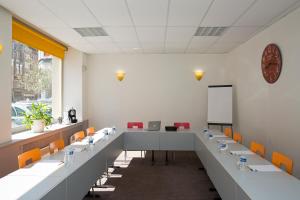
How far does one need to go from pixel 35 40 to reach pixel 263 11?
464cm

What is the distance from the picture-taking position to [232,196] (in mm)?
2600

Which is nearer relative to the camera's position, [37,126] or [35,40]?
[37,126]

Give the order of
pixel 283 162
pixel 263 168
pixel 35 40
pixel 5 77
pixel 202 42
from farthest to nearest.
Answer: pixel 202 42
pixel 35 40
pixel 5 77
pixel 283 162
pixel 263 168

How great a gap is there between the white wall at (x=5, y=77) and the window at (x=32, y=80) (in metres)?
0.85

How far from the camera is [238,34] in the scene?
5359mm

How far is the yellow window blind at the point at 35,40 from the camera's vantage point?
4809mm

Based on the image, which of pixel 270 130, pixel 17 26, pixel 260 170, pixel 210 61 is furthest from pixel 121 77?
pixel 260 170

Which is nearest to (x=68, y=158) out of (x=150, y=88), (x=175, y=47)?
(x=175, y=47)

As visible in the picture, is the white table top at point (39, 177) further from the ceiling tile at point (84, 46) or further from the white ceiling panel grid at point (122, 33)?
the ceiling tile at point (84, 46)

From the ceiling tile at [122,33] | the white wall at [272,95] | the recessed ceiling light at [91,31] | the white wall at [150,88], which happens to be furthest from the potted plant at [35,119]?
the white wall at [272,95]

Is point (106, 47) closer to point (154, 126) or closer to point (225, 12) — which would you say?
point (154, 126)

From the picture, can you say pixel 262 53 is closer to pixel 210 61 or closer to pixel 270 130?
pixel 270 130

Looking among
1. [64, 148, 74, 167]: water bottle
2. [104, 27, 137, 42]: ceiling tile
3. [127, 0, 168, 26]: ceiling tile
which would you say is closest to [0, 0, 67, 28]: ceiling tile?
[104, 27, 137, 42]: ceiling tile

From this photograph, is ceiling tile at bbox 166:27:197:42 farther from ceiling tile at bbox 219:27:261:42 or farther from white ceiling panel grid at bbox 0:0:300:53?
ceiling tile at bbox 219:27:261:42
